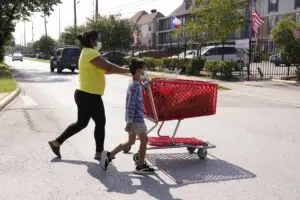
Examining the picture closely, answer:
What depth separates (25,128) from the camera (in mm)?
9766

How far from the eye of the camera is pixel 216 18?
27.0 metres

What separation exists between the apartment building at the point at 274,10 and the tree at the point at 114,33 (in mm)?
17019

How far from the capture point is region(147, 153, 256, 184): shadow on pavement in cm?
596

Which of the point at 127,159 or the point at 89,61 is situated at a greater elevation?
the point at 89,61

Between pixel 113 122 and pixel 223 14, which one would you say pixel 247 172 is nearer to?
pixel 113 122

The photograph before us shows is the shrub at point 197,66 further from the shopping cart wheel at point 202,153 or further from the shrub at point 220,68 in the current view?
the shopping cart wheel at point 202,153

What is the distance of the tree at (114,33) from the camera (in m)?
50.3

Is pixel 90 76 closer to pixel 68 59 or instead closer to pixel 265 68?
pixel 265 68

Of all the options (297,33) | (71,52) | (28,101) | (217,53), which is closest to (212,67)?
(297,33)

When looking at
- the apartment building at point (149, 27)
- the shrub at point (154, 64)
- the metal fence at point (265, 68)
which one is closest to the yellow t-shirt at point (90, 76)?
the metal fence at point (265, 68)

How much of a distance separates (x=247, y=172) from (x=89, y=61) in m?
2.50

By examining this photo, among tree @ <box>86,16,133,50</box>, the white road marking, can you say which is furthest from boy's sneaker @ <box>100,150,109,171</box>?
tree @ <box>86,16,133,50</box>

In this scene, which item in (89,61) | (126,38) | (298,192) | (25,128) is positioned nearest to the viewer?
(298,192)

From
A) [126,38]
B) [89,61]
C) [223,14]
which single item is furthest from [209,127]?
[126,38]
